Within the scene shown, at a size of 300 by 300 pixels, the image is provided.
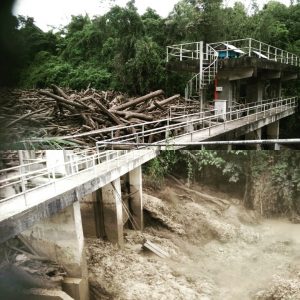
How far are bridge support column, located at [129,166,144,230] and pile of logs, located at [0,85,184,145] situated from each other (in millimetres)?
1548

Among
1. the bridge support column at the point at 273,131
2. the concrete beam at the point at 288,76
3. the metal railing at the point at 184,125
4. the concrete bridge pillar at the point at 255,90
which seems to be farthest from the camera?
the concrete beam at the point at 288,76

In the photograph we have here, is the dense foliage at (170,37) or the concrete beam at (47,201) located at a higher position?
the dense foliage at (170,37)

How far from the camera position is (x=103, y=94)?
10.3 metres

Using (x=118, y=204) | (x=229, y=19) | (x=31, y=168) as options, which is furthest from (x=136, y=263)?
(x=229, y=19)

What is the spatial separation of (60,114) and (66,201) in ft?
4.53

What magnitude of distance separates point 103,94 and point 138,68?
286cm

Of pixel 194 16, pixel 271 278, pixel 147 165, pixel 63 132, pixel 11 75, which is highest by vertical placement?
pixel 194 16

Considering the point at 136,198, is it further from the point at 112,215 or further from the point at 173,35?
the point at 173,35

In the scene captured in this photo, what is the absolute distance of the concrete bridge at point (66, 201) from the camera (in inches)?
171

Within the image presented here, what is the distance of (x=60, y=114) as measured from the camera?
5.40 m

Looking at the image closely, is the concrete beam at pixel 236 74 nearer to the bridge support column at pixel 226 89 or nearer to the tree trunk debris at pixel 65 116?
the bridge support column at pixel 226 89

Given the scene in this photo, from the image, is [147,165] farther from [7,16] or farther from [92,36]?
[7,16]

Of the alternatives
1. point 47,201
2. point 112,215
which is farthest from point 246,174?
point 47,201

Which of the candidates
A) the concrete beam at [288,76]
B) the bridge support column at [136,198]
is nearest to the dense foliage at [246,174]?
the bridge support column at [136,198]
